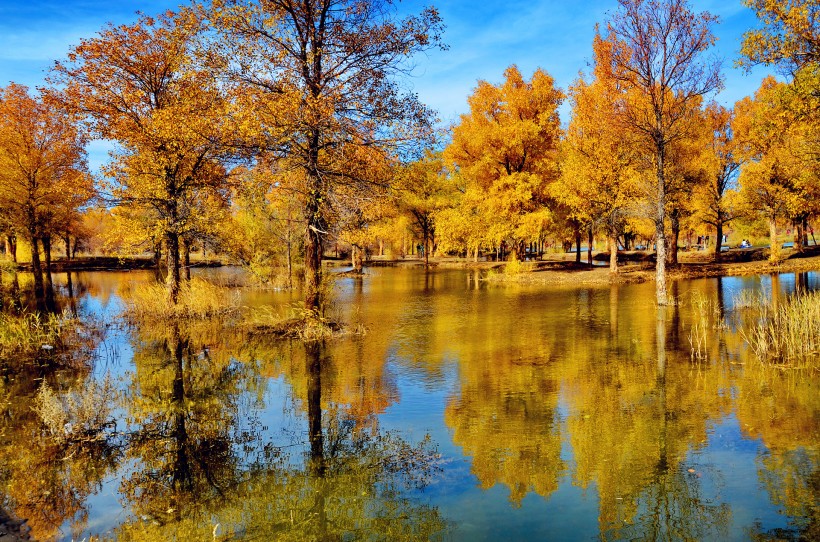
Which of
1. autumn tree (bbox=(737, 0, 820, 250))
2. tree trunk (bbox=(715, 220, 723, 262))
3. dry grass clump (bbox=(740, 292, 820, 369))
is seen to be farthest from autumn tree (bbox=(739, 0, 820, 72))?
tree trunk (bbox=(715, 220, 723, 262))

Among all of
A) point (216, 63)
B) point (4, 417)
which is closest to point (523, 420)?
point (4, 417)

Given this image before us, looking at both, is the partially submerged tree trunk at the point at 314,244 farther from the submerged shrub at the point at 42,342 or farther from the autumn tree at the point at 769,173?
the autumn tree at the point at 769,173

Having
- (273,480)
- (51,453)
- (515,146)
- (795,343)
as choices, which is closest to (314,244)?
(51,453)

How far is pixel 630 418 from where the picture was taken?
33.3ft

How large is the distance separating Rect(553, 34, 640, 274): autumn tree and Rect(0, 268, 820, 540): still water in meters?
22.4

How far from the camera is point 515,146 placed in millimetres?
44344

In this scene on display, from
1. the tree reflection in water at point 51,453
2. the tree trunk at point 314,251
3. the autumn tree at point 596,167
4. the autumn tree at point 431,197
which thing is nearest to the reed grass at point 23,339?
the tree reflection in water at point 51,453

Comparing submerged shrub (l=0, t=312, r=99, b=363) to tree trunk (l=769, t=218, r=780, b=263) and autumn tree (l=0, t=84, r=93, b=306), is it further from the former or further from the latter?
tree trunk (l=769, t=218, r=780, b=263)

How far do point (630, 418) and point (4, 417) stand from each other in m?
12.7

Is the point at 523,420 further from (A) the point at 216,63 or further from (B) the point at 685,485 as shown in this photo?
(A) the point at 216,63

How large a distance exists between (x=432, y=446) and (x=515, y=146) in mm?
38434

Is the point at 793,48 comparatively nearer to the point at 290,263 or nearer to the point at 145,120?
the point at 145,120

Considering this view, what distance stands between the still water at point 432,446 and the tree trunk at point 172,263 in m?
7.42

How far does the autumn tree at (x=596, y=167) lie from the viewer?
38094 mm
